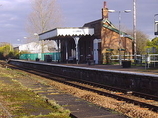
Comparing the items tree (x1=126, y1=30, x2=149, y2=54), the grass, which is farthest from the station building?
the grass

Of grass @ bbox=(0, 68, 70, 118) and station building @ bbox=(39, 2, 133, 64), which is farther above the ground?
station building @ bbox=(39, 2, 133, 64)

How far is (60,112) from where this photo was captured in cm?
805

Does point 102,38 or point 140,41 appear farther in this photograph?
point 140,41

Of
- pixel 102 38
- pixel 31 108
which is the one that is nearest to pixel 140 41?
pixel 102 38

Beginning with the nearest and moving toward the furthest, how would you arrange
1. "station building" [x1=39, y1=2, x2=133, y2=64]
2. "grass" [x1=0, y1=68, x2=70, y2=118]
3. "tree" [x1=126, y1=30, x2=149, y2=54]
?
1. "grass" [x1=0, y1=68, x2=70, y2=118]
2. "station building" [x1=39, y1=2, x2=133, y2=64]
3. "tree" [x1=126, y1=30, x2=149, y2=54]

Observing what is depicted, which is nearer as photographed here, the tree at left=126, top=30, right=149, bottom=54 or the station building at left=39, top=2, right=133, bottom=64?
the station building at left=39, top=2, right=133, bottom=64

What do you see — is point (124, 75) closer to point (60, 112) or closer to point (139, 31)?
point (60, 112)

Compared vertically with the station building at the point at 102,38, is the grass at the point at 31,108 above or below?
below

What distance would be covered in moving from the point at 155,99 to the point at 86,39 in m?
24.2

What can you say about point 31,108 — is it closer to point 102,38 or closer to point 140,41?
point 102,38

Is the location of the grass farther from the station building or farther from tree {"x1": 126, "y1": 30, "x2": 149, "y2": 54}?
tree {"x1": 126, "y1": 30, "x2": 149, "y2": 54}

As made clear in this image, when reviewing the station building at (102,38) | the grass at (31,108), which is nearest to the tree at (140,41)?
the station building at (102,38)

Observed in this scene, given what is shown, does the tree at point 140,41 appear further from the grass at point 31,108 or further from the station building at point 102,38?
the grass at point 31,108

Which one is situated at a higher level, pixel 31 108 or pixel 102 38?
pixel 102 38
